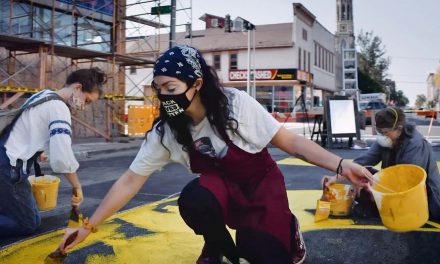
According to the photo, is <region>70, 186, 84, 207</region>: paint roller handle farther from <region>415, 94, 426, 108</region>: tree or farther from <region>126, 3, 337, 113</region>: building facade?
<region>415, 94, 426, 108</region>: tree

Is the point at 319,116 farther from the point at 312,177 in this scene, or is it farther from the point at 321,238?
the point at 321,238

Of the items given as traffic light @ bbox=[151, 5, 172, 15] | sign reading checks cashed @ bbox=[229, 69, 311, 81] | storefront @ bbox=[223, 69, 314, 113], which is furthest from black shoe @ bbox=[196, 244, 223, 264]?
sign reading checks cashed @ bbox=[229, 69, 311, 81]

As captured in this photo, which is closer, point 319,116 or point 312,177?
point 312,177

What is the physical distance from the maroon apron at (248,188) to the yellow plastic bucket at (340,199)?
1671 millimetres

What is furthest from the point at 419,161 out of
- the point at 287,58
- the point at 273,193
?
the point at 287,58

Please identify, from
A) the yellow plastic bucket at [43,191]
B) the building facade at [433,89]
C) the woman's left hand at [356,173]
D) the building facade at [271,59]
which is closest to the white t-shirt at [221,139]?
the woman's left hand at [356,173]

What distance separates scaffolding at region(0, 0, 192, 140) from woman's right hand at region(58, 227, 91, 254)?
10.1 meters

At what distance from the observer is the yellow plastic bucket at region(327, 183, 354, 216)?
4184 mm

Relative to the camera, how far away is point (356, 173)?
221cm

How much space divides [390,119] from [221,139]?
184 cm

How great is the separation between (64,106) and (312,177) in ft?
15.2

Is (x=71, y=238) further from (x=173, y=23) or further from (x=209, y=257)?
(x=173, y=23)

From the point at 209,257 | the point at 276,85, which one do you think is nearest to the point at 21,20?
the point at 209,257

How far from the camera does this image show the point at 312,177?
7.24 m
